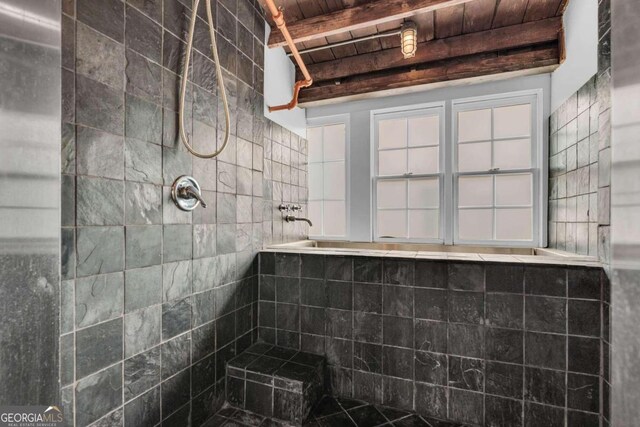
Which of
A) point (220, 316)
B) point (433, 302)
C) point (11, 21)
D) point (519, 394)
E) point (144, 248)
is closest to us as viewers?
point (11, 21)

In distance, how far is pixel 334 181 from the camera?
2711mm

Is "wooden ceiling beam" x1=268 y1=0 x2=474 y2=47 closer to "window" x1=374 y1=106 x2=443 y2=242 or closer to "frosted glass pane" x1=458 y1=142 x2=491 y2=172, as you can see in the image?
"window" x1=374 y1=106 x2=443 y2=242

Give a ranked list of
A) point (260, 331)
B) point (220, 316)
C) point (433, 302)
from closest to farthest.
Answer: point (433, 302)
point (220, 316)
point (260, 331)

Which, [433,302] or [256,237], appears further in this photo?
[256,237]

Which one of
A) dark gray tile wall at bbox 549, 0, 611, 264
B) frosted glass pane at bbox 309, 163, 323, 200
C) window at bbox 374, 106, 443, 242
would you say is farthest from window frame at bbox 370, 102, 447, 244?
dark gray tile wall at bbox 549, 0, 611, 264

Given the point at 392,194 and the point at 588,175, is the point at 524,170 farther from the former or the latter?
the point at 392,194

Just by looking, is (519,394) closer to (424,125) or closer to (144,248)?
(144,248)

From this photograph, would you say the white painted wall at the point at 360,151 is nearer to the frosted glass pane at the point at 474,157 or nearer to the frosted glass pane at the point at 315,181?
the frosted glass pane at the point at 315,181

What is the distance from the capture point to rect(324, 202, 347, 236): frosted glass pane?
8.85 ft

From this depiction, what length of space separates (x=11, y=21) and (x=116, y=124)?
2.41 feet

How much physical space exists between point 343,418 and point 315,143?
231 centimetres

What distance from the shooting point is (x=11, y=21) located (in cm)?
40

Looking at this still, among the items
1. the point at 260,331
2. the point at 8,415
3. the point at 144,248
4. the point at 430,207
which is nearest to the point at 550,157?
the point at 430,207

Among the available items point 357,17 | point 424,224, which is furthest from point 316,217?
point 357,17
